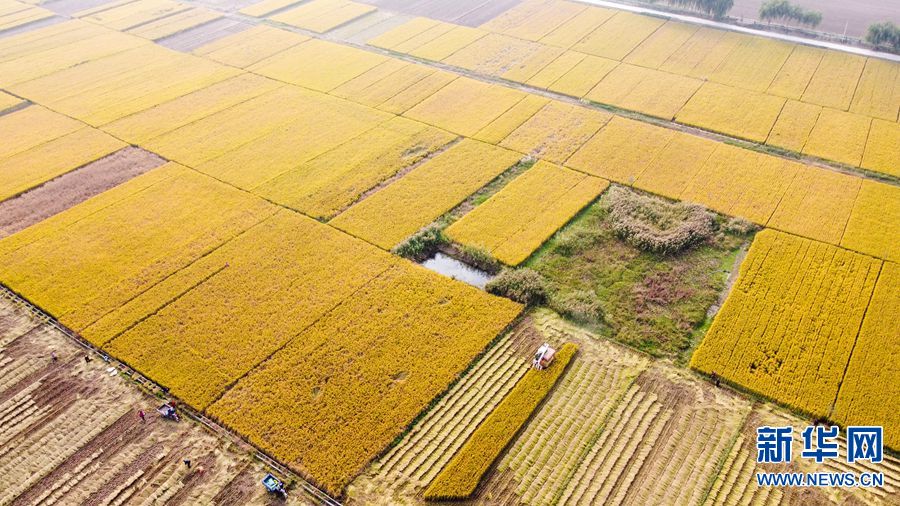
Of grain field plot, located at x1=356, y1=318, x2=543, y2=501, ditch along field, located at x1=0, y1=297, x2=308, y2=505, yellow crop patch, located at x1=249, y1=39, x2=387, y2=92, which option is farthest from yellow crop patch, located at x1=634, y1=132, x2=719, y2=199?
ditch along field, located at x1=0, y1=297, x2=308, y2=505

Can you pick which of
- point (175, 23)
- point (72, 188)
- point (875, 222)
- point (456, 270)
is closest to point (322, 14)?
point (175, 23)

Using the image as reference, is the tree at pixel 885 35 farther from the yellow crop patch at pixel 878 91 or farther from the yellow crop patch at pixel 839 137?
the yellow crop patch at pixel 839 137

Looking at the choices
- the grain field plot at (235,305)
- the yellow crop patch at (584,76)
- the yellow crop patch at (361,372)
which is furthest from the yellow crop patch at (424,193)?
the yellow crop patch at (584,76)

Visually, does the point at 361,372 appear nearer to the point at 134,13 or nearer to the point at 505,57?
the point at 505,57

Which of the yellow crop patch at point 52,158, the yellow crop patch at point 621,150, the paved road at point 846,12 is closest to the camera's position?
the yellow crop patch at point 621,150

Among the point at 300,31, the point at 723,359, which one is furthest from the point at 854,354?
the point at 300,31

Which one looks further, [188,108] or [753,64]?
[753,64]

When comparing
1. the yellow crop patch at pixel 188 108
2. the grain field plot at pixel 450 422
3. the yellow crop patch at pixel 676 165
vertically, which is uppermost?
the yellow crop patch at pixel 188 108
